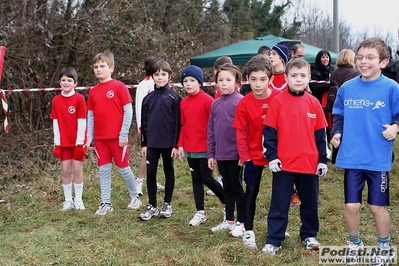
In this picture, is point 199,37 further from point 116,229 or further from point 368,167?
point 368,167

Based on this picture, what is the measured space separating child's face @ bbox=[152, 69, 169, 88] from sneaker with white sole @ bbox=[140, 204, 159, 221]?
1423mm

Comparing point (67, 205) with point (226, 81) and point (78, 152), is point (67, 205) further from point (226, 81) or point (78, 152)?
point (226, 81)

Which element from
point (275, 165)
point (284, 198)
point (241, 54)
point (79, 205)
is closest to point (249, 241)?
point (284, 198)

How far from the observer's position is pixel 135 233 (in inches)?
196

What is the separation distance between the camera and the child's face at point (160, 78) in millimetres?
5500

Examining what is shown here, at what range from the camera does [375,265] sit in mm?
3867

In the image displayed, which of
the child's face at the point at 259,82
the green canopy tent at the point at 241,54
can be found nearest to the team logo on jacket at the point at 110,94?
the child's face at the point at 259,82

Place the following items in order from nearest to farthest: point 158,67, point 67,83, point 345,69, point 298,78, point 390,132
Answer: point 390,132
point 298,78
point 158,67
point 67,83
point 345,69

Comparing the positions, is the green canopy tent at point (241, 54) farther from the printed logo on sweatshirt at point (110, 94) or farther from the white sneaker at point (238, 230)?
the white sneaker at point (238, 230)

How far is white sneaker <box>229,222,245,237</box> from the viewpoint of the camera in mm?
4734

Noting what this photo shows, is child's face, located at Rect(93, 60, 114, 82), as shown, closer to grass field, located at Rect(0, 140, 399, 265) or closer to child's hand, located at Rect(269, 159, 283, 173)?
grass field, located at Rect(0, 140, 399, 265)

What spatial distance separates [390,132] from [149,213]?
291 centimetres

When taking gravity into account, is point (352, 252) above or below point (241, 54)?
below

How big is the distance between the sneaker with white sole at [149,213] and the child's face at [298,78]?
234cm
